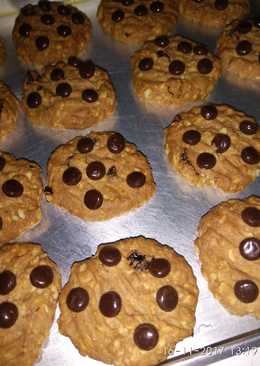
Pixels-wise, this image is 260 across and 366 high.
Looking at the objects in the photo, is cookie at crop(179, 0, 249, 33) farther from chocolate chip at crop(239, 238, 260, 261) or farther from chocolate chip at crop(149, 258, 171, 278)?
chocolate chip at crop(149, 258, 171, 278)

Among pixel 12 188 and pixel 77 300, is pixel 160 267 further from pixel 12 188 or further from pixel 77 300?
pixel 12 188

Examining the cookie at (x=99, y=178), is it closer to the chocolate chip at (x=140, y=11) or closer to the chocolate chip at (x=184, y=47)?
the chocolate chip at (x=184, y=47)

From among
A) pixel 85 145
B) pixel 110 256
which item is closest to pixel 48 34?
pixel 85 145

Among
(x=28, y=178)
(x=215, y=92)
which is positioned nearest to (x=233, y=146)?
(x=215, y=92)

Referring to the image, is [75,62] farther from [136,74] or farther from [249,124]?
[249,124]

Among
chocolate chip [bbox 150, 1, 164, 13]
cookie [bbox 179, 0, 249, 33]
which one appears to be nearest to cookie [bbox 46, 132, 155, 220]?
chocolate chip [bbox 150, 1, 164, 13]

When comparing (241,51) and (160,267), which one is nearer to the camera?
(160,267)
